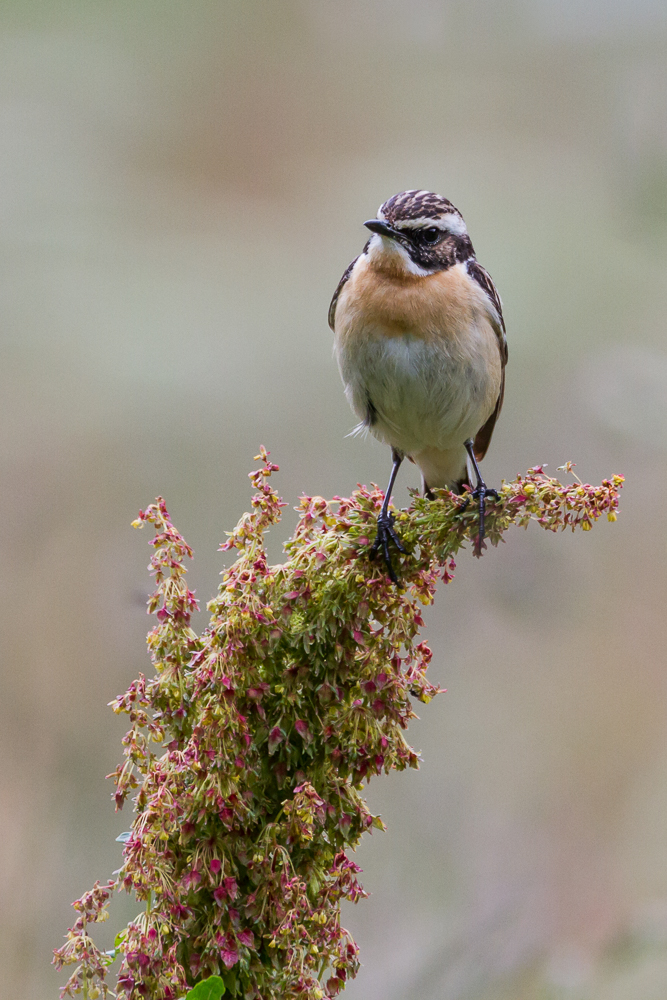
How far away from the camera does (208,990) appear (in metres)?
1.73

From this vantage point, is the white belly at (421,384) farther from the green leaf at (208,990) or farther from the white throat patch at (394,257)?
the green leaf at (208,990)

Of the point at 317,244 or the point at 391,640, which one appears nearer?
the point at 391,640

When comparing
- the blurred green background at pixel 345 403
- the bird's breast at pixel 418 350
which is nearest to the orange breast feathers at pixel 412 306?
the bird's breast at pixel 418 350

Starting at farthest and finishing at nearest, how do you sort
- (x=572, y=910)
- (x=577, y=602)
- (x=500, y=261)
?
(x=500, y=261)
(x=577, y=602)
(x=572, y=910)

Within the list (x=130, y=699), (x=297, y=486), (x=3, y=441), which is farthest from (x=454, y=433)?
(x=3, y=441)

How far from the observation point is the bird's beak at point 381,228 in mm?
3625

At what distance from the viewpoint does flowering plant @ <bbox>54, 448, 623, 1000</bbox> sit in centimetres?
186

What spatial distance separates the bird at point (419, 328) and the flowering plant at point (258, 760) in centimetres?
153

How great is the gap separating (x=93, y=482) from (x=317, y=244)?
8.24ft

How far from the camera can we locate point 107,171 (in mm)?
7250

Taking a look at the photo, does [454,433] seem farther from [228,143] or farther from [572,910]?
[228,143]

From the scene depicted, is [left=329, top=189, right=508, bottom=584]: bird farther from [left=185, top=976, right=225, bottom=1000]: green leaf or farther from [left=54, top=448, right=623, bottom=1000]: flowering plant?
[left=185, top=976, right=225, bottom=1000]: green leaf

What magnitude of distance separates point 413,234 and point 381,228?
0.52 ft

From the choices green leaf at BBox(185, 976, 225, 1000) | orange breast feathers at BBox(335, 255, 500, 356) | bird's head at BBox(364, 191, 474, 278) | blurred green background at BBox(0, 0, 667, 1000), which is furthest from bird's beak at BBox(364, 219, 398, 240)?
green leaf at BBox(185, 976, 225, 1000)
